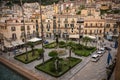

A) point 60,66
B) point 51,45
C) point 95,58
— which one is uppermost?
point 51,45

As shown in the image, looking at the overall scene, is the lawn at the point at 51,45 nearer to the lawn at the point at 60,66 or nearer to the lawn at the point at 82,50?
the lawn at the point at 82,50

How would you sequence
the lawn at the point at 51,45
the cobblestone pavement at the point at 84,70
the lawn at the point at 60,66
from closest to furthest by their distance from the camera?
the cobblestone pavement at the point at 84,70 < the lawn at the point at 60,66 < the lawn at the point at 51,45

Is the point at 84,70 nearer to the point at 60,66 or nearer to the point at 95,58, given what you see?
the point at 60,66

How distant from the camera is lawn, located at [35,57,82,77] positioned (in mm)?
34425

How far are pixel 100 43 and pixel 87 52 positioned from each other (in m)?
10.2

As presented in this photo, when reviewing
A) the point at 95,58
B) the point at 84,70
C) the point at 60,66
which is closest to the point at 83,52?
the point at 95,58

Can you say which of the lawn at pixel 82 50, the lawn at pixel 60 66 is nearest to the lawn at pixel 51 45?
the lawn at pixel 82 50

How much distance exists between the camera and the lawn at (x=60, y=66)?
34.4 metres

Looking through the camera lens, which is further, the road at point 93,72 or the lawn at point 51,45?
the lawn at point 51,45

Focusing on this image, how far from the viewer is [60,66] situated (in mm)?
36344

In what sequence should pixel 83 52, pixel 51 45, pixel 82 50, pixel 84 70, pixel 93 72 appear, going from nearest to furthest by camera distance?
pixel 93 72 → pixel 84 70 → pixel 83 52 → pixel 82 50 → pixel 51 45

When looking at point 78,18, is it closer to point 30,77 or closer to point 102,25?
point 102,25

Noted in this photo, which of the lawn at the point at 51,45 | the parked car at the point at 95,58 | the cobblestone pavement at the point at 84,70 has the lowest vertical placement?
the cobblestone pavement at the point at 84,70

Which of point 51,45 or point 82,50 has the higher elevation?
point 51,45
